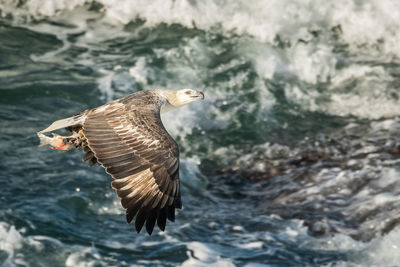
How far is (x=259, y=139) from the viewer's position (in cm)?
948

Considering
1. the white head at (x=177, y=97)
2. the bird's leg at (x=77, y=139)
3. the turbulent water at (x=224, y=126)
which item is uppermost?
the white head at (x=177, y=97)

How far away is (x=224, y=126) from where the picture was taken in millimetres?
9828

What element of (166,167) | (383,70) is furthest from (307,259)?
(383,70)

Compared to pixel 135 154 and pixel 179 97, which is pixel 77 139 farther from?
pixel 179 97

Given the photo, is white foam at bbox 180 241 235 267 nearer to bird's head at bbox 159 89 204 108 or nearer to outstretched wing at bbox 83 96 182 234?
bird's head at bbox 159 89 204 108

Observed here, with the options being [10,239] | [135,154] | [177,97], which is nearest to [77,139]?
[135,154]

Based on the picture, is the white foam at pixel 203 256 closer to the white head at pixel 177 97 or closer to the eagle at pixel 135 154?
the white head at pixel 177 97

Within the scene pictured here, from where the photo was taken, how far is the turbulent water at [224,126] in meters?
7.00

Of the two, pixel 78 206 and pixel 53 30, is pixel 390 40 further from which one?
pixel 78 206

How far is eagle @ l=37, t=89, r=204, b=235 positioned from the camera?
481cm

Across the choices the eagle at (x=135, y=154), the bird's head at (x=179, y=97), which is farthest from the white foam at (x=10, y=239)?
the bird's head at (x=179, y=97)

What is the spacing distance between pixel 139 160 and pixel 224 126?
191 inches

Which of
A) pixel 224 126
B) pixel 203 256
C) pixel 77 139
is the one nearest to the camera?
pixel 77 139

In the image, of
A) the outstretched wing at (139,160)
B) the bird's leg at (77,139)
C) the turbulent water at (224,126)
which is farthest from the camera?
the turbulent water at (224,126)
